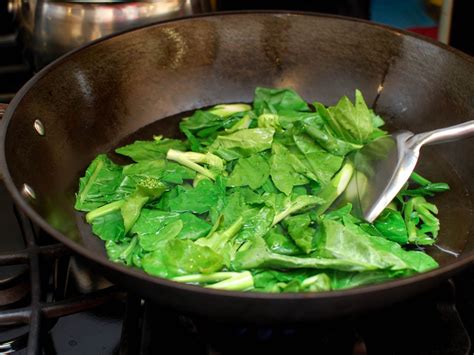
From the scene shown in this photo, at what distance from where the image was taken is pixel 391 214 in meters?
1.36

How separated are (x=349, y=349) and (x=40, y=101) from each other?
0.96 meters

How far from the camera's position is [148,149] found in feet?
5.16

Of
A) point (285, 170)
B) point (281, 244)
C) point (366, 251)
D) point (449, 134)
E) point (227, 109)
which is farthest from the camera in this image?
point (227, 109)

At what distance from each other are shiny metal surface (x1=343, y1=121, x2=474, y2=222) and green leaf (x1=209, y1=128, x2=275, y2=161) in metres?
0.26

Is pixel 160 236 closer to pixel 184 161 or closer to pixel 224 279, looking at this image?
pixel 224 279

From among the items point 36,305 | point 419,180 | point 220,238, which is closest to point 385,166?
point 419,180

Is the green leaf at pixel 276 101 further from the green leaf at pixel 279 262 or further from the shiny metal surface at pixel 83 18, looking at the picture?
the green leaf at pixel 279 262

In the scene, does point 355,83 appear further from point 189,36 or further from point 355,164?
point 189,36

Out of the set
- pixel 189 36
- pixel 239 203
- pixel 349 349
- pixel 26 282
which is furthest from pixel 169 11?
pixel 349 349

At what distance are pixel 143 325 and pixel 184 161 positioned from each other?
1.72 ft

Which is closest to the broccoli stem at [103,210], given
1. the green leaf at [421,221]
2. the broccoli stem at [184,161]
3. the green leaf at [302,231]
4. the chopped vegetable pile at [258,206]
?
the chopped vegetable pile at [258,206]

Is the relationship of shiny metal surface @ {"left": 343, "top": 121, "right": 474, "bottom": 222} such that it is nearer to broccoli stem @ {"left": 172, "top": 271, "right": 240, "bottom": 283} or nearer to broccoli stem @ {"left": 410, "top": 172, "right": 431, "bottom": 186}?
broccoli stem @ {"left": 410, "top": 172, "right": 431, "bottom": 186}

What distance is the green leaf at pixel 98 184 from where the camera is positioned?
1413 mm

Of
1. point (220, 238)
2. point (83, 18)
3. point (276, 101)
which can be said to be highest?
point (83, 18)
